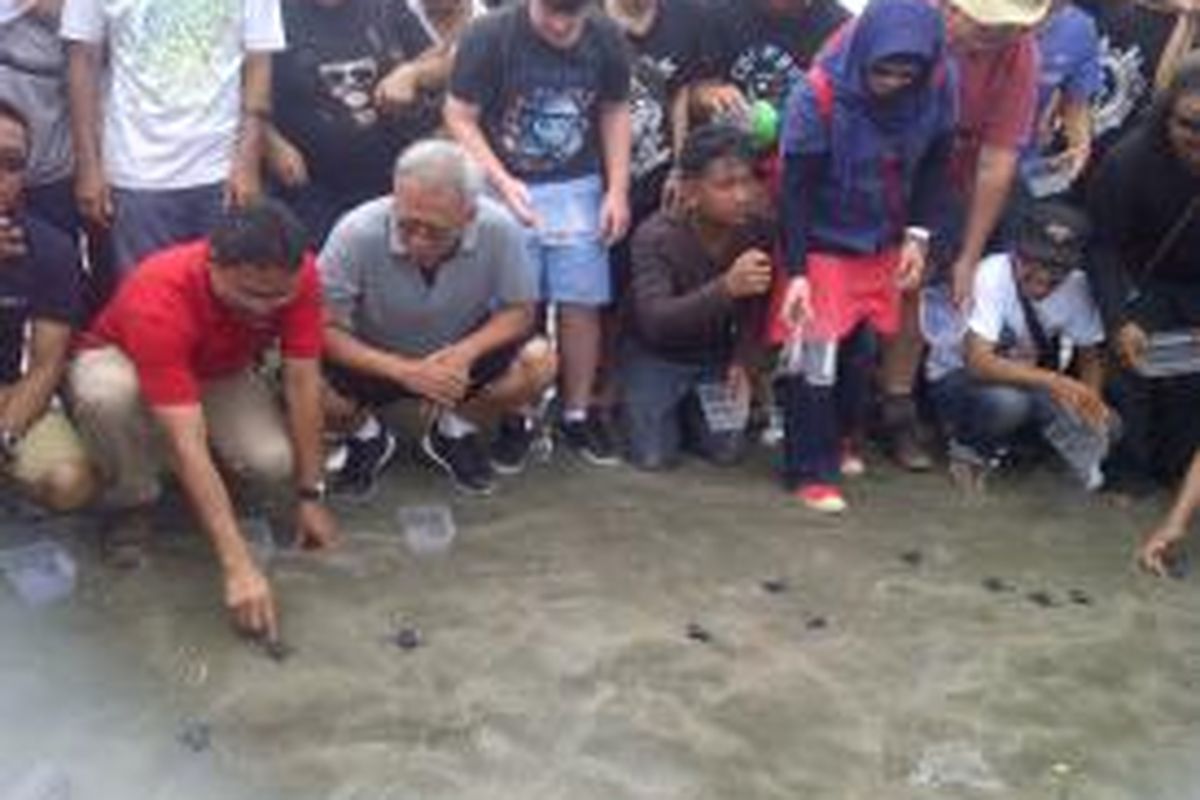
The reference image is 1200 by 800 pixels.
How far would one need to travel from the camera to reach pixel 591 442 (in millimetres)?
6219

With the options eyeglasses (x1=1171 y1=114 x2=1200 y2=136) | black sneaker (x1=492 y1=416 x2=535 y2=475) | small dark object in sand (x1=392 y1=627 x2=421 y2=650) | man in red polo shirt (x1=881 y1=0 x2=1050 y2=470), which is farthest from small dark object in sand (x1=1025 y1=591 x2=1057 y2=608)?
small dark object in sand (x1=392 y1=627 x2=421 y2=650)

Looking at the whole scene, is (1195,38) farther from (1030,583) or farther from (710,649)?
(710,649)

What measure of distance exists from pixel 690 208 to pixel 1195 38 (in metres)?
2.04

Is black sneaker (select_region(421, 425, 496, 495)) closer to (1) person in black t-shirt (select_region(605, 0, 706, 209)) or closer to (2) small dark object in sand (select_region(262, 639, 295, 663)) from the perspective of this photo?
(1) person in black t-shirt (select_region(605, 0, 706, 209))

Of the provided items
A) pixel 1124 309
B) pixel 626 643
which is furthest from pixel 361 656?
pixel 1124 309

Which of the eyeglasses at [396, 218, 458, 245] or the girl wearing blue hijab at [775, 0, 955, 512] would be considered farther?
the girl wearing blue hijab at [775, 0, 955, 512]

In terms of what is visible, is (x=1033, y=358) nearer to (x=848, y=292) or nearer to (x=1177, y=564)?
(x=848, y=292)

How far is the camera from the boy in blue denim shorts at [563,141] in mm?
5887

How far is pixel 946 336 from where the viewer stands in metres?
6.27

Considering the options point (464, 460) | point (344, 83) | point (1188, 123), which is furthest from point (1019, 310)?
point (344, 83)

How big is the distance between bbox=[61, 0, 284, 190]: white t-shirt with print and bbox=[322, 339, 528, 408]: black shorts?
74 cm

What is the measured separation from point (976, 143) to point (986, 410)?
0.93 m

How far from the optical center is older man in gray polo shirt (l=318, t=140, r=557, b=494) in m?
5.38

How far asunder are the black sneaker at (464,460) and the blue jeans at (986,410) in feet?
A: 5.49
